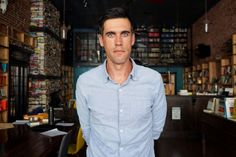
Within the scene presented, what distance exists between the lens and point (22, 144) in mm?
2660

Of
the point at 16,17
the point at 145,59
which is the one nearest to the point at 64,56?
the point at 145,59

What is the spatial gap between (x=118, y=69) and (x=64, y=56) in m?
10.9

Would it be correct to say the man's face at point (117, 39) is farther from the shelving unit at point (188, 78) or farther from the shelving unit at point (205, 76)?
the shelving unit at point (188, 78)

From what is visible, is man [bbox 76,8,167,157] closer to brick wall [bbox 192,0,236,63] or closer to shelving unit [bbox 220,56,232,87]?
shelving unit [bbox 220,56,232,87]

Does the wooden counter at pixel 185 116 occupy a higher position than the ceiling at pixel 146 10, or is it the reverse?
the ceiling at pixel 146 10

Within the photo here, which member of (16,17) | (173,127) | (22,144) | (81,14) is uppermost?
(81,14)

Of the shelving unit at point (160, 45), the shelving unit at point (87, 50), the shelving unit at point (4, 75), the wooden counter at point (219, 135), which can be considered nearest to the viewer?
the wooden counter at point (219, 135)

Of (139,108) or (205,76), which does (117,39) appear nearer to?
(139,108)

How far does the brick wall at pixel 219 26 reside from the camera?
8963 millimetres

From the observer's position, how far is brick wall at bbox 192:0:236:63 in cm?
896

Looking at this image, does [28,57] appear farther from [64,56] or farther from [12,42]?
[64,56]

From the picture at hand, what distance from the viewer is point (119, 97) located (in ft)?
4.91

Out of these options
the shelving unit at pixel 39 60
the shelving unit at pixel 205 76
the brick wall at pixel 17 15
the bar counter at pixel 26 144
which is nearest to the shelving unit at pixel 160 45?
the shelving unit at pixel 205 76

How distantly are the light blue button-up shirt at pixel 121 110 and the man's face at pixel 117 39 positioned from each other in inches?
5.0
